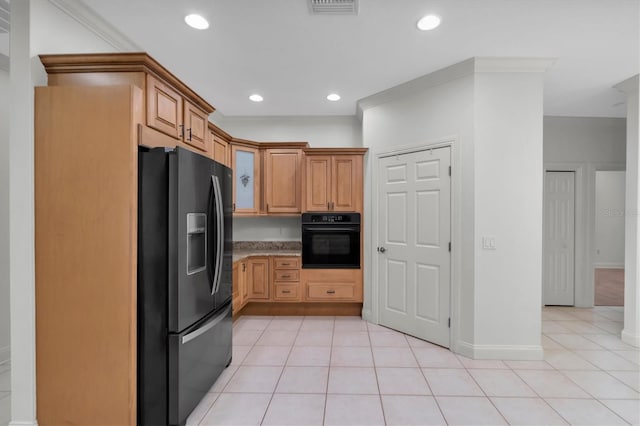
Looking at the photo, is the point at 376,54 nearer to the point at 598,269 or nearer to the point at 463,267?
the point at 463,267

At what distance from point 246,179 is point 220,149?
22.6 inches

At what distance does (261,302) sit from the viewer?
4027 millimetres

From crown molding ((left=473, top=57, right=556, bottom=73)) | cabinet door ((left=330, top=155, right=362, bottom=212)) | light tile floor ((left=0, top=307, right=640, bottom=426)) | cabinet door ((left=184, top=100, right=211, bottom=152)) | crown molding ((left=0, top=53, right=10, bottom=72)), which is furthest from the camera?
cabinet door ((left=330, top=155, right=362, bottom=212))

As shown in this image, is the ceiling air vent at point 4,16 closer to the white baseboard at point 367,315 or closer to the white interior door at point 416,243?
the white interior door at point 416,243

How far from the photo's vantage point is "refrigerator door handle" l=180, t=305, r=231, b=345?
1.87 metres

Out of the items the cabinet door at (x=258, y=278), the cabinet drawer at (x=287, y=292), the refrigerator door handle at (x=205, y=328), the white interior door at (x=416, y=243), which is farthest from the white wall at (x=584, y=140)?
the refrigerator door handle at (x=205, y=328)

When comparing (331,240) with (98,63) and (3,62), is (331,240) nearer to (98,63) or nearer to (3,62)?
(98,63)

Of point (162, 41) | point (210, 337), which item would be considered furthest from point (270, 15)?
point (210, 337)

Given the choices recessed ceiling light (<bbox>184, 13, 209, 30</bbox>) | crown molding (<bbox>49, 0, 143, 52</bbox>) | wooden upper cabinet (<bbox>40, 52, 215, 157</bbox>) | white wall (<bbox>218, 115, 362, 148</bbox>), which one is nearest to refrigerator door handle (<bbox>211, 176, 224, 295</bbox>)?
wooden upper cabinet (<bbox>40, 52, 215, 157</bbox>)

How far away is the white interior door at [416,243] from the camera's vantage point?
3.05m

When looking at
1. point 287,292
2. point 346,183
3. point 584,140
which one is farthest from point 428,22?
point 584,140

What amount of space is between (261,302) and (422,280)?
212cm

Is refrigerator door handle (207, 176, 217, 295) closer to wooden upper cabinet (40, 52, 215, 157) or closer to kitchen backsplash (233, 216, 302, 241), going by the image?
wooden upper cabinet (40, 52, 215, 157)

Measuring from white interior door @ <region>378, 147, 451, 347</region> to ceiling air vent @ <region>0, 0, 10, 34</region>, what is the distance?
131 inches
